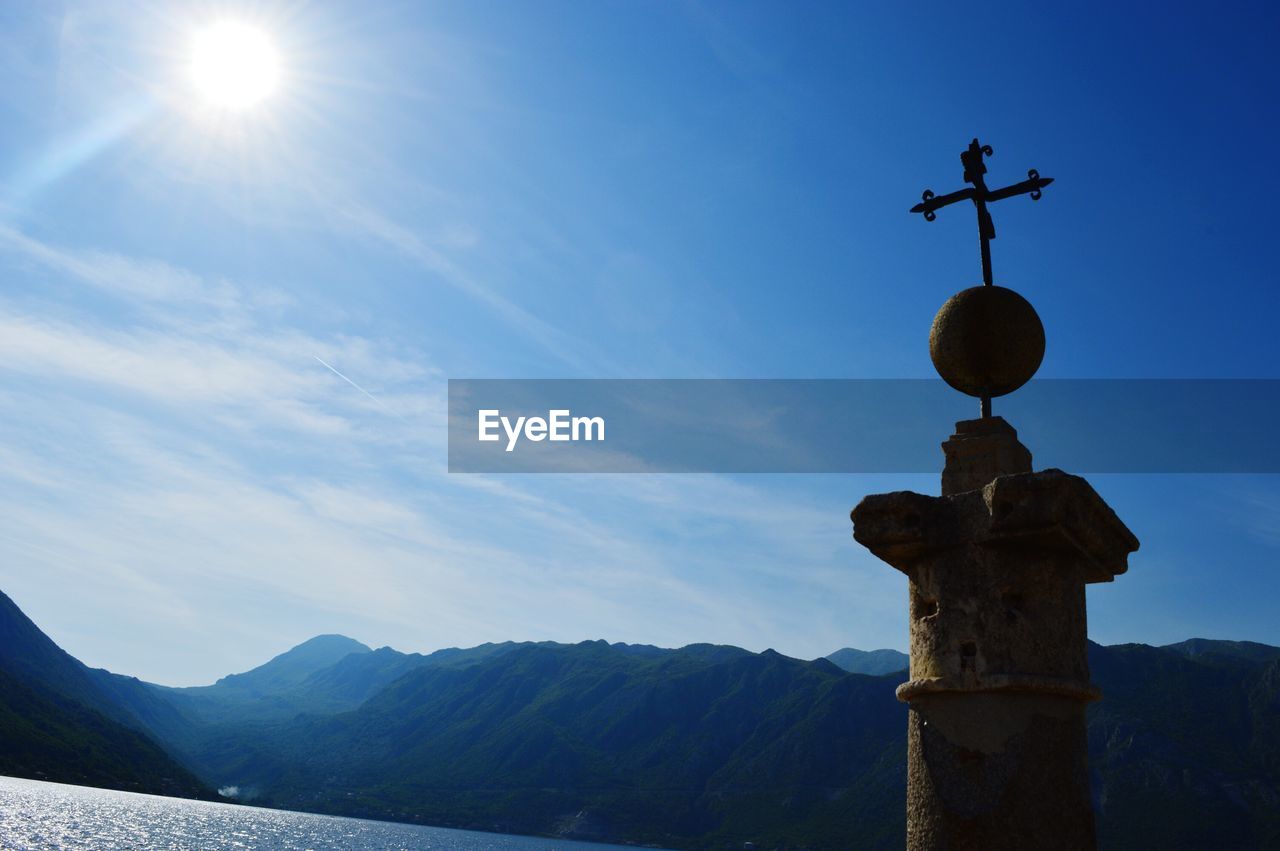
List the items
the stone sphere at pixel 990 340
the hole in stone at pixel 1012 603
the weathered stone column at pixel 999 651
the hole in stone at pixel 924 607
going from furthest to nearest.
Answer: the stone sphere at pixel 990 340 → the hole in stone at pixel 924 607 → the hole in stone at pixel 1012 603 → the weathered stone column at pixel 999 651

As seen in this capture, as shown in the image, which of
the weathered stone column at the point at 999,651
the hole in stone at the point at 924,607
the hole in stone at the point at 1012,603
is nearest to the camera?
the weathered stone column at the point at 999,651

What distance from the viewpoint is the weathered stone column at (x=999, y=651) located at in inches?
255

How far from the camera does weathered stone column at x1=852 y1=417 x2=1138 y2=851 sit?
6465 mm

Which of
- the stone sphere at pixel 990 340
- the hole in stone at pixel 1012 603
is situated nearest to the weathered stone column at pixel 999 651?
the hole in stone at pixel 1012 603

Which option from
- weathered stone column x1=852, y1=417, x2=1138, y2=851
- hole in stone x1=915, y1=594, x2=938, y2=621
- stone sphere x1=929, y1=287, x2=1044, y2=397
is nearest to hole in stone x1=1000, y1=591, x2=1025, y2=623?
weathered stone column x1=852, y1=417, x2=1138, y2=851

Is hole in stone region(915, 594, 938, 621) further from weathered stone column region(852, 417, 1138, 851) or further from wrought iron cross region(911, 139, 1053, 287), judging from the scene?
wrought iron cross region(911, 139, 1053, 287)

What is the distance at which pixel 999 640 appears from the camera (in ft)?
22.1

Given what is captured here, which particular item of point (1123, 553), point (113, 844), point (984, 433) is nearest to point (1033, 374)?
point (984, 433)

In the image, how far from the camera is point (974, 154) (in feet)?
27.6

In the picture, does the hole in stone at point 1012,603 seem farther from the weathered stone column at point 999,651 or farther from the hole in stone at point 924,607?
the hole in stone at point 924,607

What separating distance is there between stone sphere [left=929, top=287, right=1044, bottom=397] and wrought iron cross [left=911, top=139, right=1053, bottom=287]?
39 centimetres

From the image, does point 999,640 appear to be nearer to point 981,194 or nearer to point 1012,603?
point 1012,603

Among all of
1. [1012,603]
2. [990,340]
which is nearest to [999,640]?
[1012,603]

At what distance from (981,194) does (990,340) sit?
1.45 metres
